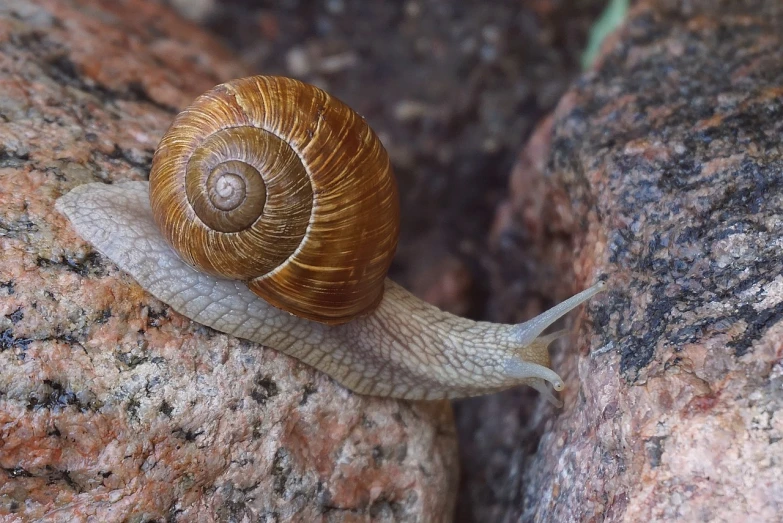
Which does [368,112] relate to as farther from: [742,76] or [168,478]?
[168,478]

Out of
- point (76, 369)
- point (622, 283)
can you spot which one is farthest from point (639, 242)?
point (76, 369)

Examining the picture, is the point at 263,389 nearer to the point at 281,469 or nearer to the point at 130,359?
the point at 281,469

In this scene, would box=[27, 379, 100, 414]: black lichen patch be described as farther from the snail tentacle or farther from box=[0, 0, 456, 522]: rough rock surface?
the snail tentacle

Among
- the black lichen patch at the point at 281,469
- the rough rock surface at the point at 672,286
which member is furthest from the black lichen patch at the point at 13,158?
the rough rock surface at the point at 672,286

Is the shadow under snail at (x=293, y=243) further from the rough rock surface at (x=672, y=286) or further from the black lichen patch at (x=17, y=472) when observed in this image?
the black lichen patch at (x=17, y=472)

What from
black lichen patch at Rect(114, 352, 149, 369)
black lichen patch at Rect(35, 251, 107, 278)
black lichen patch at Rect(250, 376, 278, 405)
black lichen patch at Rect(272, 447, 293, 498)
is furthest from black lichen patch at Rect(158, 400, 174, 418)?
black lichen patch at Rect(35, 251, 107, 278)

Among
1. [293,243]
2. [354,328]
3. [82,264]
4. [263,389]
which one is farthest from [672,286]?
[82,264]
